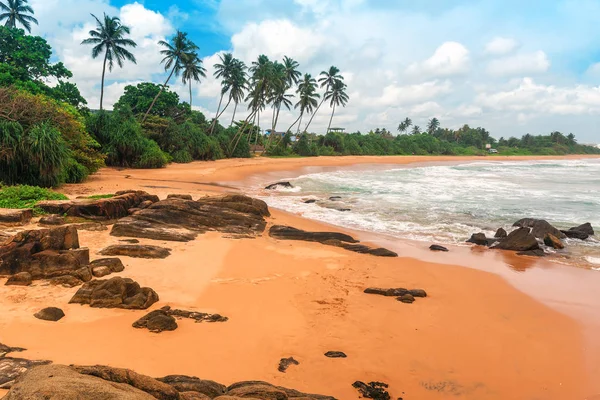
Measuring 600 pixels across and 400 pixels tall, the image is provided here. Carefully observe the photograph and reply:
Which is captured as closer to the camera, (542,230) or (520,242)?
(520,242)

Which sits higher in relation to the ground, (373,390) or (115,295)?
(115,295)

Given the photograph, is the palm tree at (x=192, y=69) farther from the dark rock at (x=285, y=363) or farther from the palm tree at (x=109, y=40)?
the dark rock at (x=285, y=363)

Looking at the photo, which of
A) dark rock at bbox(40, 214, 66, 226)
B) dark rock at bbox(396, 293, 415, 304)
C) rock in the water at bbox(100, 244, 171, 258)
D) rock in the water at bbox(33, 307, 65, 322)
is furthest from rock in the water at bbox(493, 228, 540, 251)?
dark rock at bbox(40, 214, 66, 226)

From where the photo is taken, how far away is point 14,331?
517 cm

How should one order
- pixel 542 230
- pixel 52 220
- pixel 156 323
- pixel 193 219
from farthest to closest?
pixel 542 230, pixel 193 219, pixel 52 220, pixel 156 323

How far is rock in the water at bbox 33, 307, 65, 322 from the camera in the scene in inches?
222

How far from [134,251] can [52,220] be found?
3.72 metres

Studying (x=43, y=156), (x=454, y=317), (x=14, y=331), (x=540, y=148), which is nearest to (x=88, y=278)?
(x=14, y=331)

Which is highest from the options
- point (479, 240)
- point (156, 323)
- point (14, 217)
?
point (14, 217)

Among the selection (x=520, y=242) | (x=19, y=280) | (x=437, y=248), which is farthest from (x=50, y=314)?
(x=520, y=242)

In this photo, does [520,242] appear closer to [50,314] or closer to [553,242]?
[553,242]

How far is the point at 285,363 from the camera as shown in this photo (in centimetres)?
529

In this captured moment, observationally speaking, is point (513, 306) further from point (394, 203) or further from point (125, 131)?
point (125, 131)

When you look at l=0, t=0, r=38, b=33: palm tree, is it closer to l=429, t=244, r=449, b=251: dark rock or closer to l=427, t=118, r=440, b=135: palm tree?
l=429, t=244, r=449, b=251: dark rock
